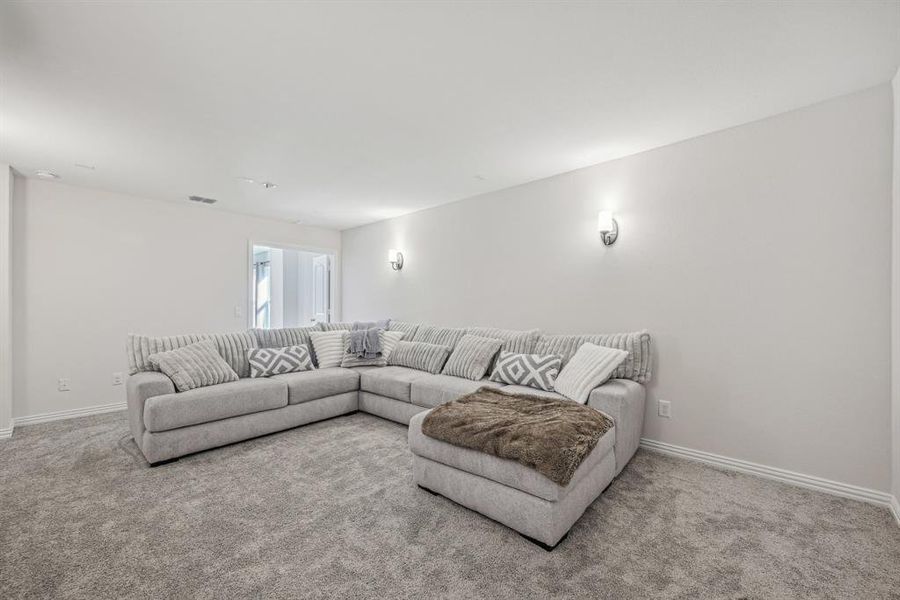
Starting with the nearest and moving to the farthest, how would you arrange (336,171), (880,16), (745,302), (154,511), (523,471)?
(880,16), (523,471), (154,511), (745,302), (336,171)

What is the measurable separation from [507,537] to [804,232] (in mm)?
2655

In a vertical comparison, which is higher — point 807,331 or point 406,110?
point 406,110

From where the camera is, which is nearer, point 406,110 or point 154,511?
point 154,511

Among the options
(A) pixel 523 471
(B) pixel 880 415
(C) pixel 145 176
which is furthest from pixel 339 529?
(C) pixel 145 176

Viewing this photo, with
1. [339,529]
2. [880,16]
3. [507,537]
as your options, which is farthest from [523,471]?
A: [880,16]

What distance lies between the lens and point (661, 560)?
68.6 inches

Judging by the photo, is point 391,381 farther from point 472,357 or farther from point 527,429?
point 527,429

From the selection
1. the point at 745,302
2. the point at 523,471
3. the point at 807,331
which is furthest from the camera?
the point at 745,302

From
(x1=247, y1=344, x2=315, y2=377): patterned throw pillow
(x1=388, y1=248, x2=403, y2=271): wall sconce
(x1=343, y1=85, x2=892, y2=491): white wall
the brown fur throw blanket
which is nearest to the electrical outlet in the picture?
(x1=343, y1=85, x2=892, y2=491): white wall

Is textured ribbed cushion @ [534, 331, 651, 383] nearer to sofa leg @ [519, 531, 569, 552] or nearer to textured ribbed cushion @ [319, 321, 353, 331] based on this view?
sofa leg @ [519, 531, 569, 552]

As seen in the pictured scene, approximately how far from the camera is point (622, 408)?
252cm

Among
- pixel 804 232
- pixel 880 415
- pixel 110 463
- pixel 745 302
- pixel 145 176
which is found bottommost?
pixel 110 463

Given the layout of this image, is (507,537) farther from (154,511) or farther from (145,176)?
(145,176)

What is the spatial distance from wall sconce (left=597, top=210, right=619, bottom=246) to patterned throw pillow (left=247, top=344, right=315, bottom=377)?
3.18 meters
